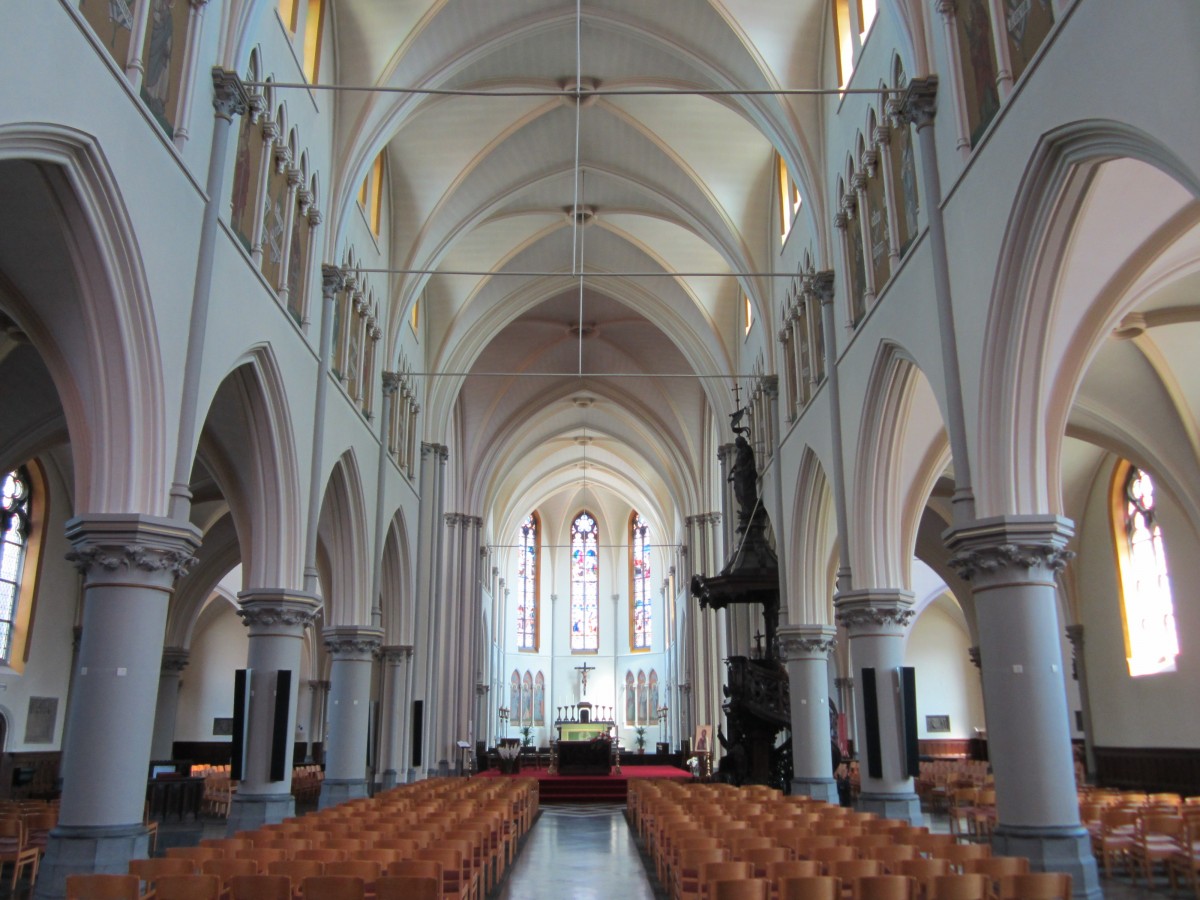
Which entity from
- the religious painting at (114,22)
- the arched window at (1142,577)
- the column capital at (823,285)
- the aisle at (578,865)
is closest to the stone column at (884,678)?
the aisle at (578,865)

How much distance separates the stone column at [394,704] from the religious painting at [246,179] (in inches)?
527

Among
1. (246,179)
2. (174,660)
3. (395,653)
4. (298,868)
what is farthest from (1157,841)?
(174,660)

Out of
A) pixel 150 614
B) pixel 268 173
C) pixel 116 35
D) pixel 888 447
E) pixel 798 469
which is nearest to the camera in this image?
pixel 116 35

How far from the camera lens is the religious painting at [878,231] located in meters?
14.6

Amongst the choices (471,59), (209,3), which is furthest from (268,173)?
(471,59)

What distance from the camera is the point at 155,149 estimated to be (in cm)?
1043

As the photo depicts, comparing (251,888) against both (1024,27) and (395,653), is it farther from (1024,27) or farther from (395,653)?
(395,653)

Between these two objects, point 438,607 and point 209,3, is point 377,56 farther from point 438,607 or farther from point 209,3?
point 438,607

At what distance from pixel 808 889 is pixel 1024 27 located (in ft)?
27.1

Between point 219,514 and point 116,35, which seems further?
point 219,514

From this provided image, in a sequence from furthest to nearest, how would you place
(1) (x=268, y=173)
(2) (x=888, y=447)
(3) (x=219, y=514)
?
(3) (x=219, y=514), (2) (x=888, y=447), (1) (x=268, y=173)

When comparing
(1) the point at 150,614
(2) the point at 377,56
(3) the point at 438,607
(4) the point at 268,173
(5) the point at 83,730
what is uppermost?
(2) the point at 377,56

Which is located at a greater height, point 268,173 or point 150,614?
point 268,173

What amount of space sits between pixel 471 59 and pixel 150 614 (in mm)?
12800
